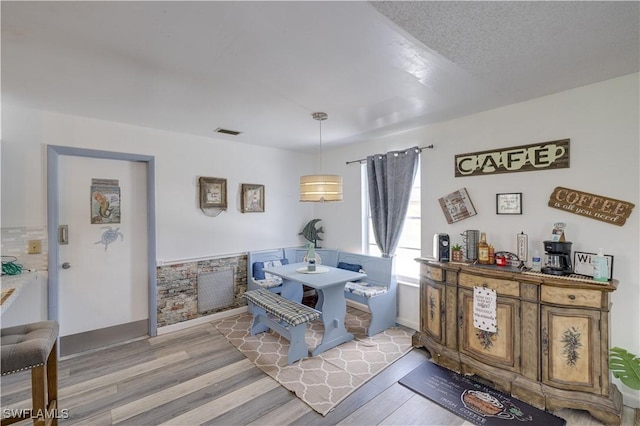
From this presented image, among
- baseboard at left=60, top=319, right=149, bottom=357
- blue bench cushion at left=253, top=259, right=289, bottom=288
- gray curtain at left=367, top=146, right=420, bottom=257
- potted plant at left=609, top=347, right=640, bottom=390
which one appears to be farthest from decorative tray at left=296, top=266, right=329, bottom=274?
potted plant at left=609, top=347, right=640, bottom=390

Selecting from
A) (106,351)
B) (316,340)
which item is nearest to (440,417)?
(316,340)

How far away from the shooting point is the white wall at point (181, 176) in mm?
2730

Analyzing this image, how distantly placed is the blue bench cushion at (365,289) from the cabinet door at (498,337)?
1062 mm

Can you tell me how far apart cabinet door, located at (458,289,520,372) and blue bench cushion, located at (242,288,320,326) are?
55.4 inches

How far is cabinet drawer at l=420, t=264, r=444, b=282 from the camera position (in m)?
2.80

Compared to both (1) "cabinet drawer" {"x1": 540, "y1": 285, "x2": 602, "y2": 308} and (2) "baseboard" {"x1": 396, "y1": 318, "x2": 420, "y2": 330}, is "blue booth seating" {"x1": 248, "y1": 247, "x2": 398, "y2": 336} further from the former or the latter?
(1) "cabinet drawer" {"x1": 540, "y1": 285, "x2": 602, "y2": 308}

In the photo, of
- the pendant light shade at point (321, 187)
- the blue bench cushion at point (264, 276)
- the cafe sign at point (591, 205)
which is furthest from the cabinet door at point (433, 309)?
the blue bench cushion at point (264, 276)

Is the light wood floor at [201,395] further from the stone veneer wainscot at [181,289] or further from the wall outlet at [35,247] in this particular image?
the wall outlet at [35,247]

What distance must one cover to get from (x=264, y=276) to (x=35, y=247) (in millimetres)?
2467

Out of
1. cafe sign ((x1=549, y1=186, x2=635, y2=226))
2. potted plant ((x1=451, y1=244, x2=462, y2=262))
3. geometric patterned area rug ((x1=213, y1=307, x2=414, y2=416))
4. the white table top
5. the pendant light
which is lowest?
geometric patterned area rug ((x1=213, y1=307, x2=414, y2=416))

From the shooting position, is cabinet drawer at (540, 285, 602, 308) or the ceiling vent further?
the ceiling vent

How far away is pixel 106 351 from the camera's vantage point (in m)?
3.08

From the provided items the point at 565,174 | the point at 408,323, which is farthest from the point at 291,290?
the point at 565,174

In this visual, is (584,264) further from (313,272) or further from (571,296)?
(313,272)
